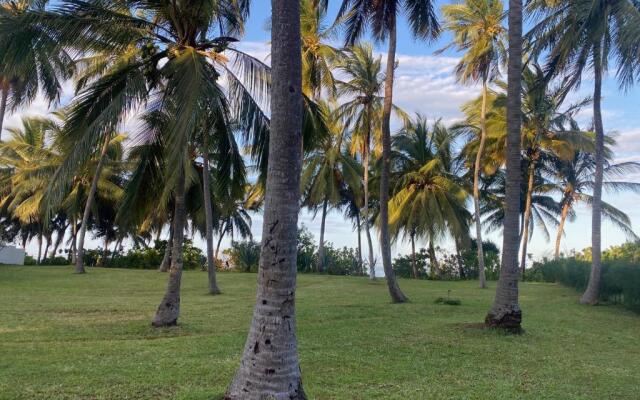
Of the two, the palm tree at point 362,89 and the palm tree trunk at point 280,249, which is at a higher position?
the palm tree at point 362,89

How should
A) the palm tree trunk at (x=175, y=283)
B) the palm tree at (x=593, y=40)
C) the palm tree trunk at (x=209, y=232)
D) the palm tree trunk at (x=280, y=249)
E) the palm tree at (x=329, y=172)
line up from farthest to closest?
the palm tree at (x=329, y=172), the palm tree trunk at (x=209, y=232), the palm tree at (x=593, y=40), the palm tree trunk at (x=175, y=283), the palm tree trunk at (x=280, y=249)

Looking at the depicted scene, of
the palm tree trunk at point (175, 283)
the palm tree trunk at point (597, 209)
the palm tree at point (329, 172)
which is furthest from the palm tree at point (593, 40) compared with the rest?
the palm tree at point (329, 172)

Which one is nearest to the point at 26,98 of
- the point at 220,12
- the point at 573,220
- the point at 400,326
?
the point at 220,12

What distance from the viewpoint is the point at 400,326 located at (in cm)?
1125

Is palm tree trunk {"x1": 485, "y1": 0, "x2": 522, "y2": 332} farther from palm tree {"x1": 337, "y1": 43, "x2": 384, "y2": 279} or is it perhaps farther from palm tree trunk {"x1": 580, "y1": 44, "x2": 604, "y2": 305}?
palm tree {"x1": 337, "y1": 43, "x2": 384, "y2": 279}

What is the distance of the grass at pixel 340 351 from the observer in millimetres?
6348

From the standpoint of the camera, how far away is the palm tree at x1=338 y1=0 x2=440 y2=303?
50.8 ft

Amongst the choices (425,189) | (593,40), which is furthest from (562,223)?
(593,40)

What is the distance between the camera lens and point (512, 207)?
35.5 feet

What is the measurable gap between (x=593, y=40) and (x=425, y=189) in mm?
14915

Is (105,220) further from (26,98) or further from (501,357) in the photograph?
(501,357)

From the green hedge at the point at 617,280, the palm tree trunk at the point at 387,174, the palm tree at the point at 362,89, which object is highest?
the palm tree at the point at 362,89

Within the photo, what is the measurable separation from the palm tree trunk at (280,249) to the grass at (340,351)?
1.07 meters

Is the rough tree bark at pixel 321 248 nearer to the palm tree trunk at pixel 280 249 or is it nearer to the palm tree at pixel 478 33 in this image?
the palm tree at pixel 478 33
